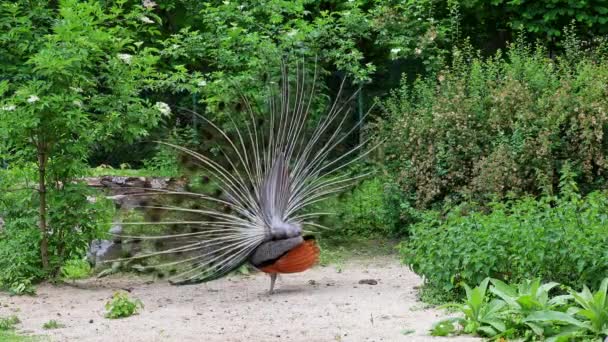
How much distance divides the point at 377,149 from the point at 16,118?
4803mm

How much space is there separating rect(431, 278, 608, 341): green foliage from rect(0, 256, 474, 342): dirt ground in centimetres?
24

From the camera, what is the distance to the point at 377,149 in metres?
11.9

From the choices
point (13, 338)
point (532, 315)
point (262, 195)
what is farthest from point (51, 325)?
point (532, 315)

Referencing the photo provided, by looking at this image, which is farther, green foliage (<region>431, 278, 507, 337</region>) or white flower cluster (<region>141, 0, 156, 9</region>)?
white flower cluster (<region>141, 0, 156, 9</region>)

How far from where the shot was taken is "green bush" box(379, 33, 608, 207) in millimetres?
10469

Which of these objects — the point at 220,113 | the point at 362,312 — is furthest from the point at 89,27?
the point at 362,312

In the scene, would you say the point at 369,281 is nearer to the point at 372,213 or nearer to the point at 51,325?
the point at 372,213

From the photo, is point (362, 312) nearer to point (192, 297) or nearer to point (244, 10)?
point (192, 297)

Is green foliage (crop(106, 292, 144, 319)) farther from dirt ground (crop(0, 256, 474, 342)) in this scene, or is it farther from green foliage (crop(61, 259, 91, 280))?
green foliage (crop(61, 259, 91, 280))

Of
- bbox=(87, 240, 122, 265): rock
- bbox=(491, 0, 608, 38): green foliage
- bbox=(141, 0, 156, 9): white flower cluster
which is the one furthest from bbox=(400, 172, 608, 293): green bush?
bbox=(491, 0, 608, 38): green foliage

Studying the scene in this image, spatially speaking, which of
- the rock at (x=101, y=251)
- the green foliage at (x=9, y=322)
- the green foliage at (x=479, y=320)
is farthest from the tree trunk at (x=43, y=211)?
the green foliage at (x=479, y=320)

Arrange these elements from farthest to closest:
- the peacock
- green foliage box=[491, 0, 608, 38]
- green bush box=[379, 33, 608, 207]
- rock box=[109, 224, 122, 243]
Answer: green foliage box=[491, 0, 608, 38]
green bush box=[379, 33, 608, 207]
rock box=[109, 224, 122, 243]
the peacock

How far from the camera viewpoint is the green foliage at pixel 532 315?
19.3 ft

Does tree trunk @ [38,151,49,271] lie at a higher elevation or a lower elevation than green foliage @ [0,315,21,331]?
higher
